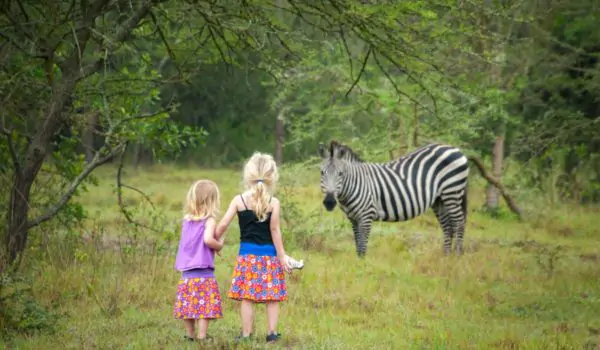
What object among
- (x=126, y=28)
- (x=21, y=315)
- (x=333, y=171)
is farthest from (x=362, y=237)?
(x=21, y=315)

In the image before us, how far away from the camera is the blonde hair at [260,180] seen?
7000mm

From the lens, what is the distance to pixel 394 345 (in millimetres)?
7770

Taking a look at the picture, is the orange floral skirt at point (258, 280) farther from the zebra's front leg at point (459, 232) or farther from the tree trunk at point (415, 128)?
the tree trunk at point (415, 128)

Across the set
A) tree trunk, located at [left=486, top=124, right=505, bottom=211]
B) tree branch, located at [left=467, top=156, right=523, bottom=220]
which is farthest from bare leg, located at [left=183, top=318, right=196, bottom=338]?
tree trunk, located at [left=486, top=124, right=505, bottom=211]

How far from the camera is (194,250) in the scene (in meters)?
7.08

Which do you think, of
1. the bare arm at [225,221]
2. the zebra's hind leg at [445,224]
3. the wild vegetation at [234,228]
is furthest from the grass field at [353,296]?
the bare arm at [225,221]

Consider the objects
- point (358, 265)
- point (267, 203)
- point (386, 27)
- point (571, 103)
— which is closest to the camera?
point (267, 203)

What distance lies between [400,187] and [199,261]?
7884 millimetres

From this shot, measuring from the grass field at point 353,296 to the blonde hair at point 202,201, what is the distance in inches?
39.2

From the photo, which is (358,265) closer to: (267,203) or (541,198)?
(267,203)

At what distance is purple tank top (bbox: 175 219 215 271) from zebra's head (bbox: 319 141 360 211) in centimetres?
620

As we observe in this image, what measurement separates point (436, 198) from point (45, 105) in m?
7.48

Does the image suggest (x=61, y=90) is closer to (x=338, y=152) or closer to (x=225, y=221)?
(x=225, y=221)

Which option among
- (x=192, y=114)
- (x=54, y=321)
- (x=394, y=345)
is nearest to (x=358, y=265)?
(x=394, y=345)
